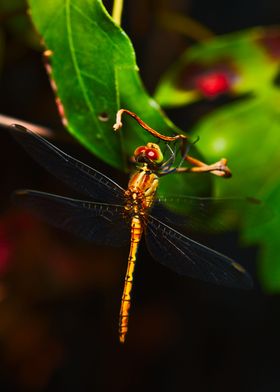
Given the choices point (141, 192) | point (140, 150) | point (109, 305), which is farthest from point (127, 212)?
point (109, 305)

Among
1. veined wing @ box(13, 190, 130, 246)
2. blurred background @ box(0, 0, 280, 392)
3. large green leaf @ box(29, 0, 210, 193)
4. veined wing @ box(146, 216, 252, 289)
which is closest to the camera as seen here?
large green leaf @ box(29, 0, 210, 193)

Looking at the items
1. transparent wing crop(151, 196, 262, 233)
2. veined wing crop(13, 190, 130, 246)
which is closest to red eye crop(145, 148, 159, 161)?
transparent wing crop(151, 196, 262, 233)

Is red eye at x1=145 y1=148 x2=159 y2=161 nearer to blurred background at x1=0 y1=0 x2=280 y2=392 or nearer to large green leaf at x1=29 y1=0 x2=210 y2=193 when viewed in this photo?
large green leaf at x1=29 y1=0 x2=210 y2=193

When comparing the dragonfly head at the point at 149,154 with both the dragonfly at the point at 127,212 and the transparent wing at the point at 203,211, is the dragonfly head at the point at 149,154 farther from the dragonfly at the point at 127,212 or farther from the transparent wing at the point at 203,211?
the transparent wing at the point at 203,211

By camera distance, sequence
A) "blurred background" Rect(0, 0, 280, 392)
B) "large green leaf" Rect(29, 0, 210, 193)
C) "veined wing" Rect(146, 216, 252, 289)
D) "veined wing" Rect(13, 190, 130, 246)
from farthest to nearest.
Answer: "blurred background" Rect(0, 0, 280, 392) → "veined wing" Rect(13, 190, 130, 246) → "veined wing" Rect(146, 216, 252, 289) → "large green leaf" Rect(29, 0, 210, 193)

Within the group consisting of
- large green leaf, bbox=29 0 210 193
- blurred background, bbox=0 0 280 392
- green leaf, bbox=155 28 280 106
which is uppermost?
green leaf, bbox=155 28 280 106

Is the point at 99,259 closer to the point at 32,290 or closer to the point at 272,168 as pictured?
the point at 32,290

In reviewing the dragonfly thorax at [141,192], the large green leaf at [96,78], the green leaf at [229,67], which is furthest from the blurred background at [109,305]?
the large green leaf at [96,78]
